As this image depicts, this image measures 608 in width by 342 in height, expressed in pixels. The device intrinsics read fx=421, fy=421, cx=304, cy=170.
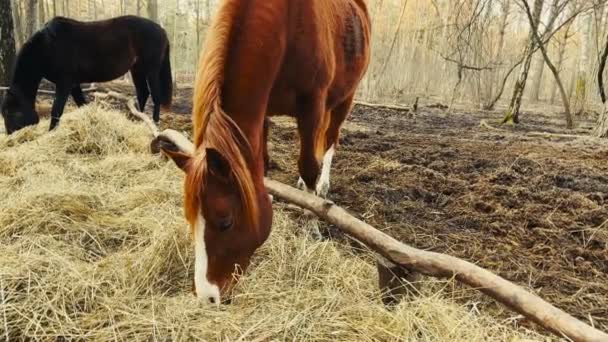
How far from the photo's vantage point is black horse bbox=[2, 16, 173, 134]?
19.2 feet

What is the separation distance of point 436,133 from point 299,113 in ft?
18.4

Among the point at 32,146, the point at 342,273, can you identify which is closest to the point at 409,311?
the point at 342,273

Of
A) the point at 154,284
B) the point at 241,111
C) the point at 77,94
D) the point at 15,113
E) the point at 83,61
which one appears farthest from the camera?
the point at 77,94

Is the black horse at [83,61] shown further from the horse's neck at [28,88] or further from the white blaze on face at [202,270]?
the white blaze on face at [202,270]

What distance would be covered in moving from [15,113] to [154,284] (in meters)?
5.05

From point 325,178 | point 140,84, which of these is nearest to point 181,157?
point 325,178

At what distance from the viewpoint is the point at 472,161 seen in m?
4.87

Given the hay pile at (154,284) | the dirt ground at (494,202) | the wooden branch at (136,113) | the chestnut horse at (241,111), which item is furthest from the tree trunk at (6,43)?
the chestnut horse at (241,111)

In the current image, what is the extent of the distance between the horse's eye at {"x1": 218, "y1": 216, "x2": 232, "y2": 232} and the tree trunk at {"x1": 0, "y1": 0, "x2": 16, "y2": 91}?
7.42 metres

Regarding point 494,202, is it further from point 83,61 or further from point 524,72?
point 524,72

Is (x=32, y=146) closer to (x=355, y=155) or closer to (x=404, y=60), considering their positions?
(x=355, y=155)

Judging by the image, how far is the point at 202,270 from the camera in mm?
1738

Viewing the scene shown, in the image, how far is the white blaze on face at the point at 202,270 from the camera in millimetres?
1720

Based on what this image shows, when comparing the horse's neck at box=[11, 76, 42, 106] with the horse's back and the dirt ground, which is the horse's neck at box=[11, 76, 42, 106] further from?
the horse's back
